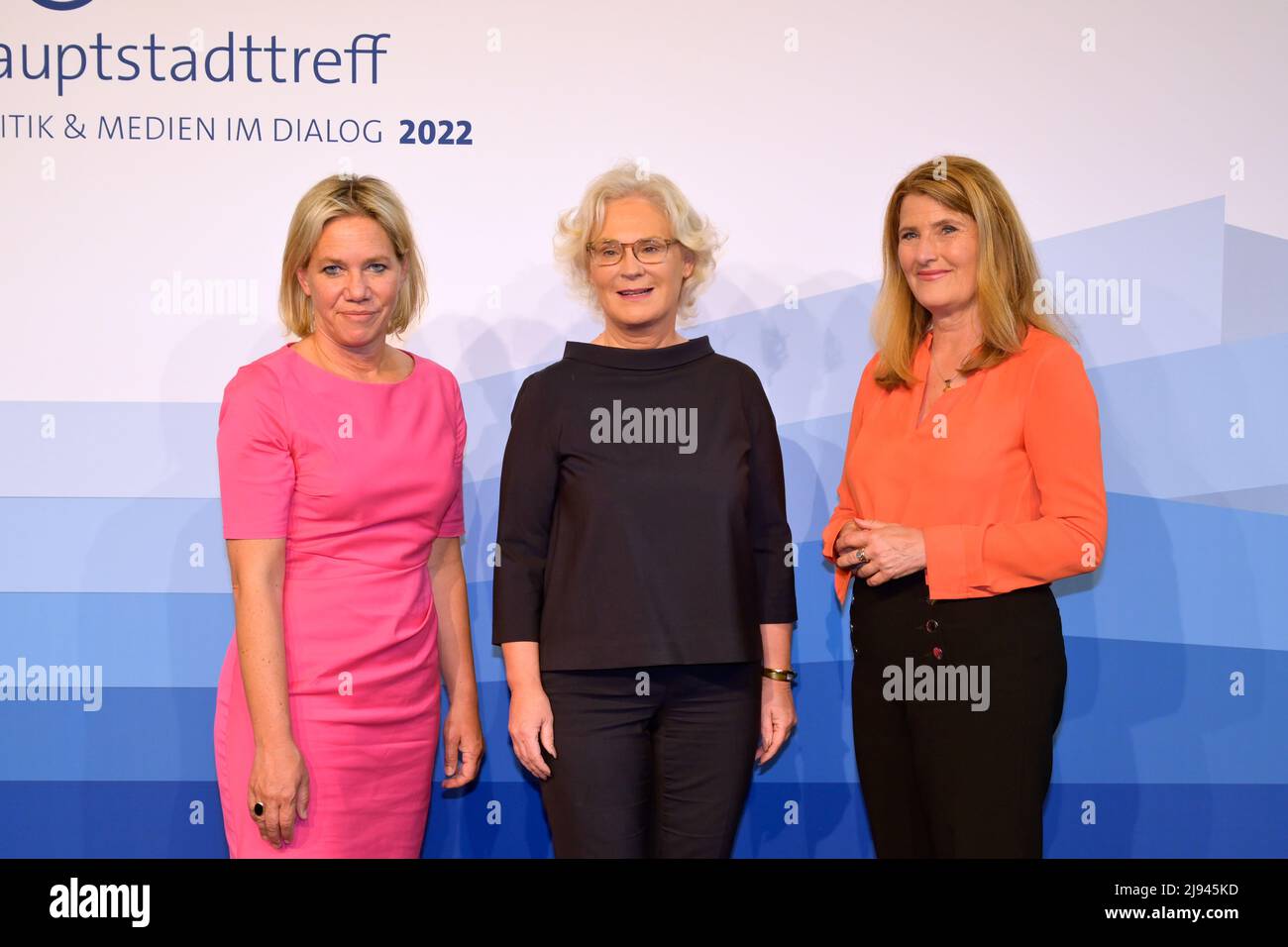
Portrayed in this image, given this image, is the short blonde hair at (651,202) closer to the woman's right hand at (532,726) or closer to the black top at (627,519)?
the black top at (627,519)

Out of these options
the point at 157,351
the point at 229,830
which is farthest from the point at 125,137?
the point at 229,830

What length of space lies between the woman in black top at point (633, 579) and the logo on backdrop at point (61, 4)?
1.53m

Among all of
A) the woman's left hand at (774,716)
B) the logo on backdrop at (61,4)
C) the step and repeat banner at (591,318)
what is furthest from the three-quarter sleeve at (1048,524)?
the logo on backdrop at (61,4)

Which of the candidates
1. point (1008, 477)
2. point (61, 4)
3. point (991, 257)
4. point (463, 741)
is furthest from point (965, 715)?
point (61, 4)

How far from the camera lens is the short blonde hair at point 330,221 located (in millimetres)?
2238

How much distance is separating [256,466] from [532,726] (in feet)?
2.44

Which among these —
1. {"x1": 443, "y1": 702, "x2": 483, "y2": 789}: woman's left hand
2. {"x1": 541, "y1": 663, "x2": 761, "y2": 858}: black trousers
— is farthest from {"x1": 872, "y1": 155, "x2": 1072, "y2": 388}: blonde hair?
{"x1": 443, "y1": 702, "x2": 483, "y2": 789}: woman's left hand

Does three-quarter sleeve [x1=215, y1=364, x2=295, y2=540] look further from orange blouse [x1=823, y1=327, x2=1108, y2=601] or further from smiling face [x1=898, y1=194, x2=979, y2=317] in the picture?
smiling face [x1=898, y1=194, x2=979, y2=317]

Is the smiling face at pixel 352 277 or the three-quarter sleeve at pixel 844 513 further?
the three-quarter sleeve at pixel 844 513

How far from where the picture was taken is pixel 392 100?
2795 mm

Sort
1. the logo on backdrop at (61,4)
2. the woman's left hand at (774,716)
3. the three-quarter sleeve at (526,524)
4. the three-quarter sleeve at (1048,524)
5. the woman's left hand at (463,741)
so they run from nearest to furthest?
the three-quarter sleeve at (1048,524), the three-quarter sleeve at (526,524), the woman's left hand at (774,716), the woman's left hand at (463,741), the logo on backdrop at (61,4)

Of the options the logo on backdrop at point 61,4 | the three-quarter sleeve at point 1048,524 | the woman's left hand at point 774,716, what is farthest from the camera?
the logo on backdrop at point 61,4
